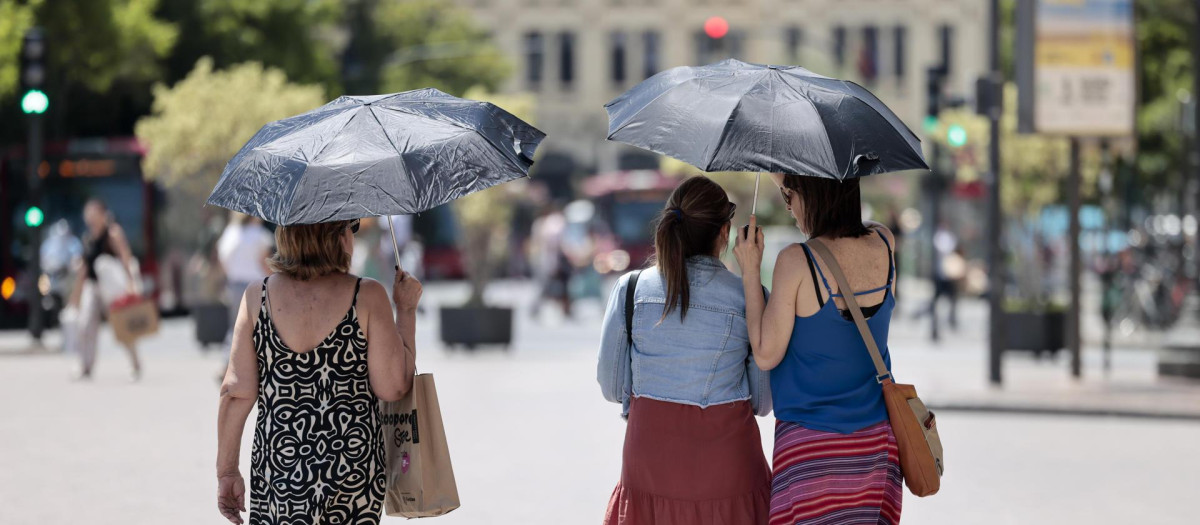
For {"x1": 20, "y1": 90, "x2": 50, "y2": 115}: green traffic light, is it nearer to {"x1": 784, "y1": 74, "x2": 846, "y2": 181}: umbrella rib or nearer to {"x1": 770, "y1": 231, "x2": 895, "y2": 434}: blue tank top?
{"x1": 784, "y1": 74, "x2": 846, "y2": 181}: umbrella rib

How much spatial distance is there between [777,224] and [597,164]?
2923cm

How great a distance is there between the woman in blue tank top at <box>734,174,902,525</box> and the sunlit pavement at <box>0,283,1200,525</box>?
141 inches

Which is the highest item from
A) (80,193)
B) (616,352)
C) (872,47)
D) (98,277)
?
(872,47)

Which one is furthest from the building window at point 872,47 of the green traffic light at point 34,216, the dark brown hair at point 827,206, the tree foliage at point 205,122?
the dark brown hair at point 827,206

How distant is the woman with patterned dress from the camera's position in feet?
14.8

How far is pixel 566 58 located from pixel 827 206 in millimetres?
60353

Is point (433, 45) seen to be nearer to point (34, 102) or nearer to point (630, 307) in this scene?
point (34, 102)

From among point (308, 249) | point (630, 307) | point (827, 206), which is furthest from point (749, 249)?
point (308, 249)

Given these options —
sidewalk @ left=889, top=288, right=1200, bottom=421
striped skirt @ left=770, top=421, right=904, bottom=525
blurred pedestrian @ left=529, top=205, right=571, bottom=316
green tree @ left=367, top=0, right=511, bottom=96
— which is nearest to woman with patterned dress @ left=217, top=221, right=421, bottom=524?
striped skirt @ left=770, top=421, right=904, bottom=525

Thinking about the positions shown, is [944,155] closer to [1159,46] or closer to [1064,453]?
[1159,46]

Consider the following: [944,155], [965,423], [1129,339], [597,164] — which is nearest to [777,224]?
[944,155]

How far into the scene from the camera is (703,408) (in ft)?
15.2

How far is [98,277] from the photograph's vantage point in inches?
619

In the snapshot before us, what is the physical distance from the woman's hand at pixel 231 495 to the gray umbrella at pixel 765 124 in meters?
1.44
